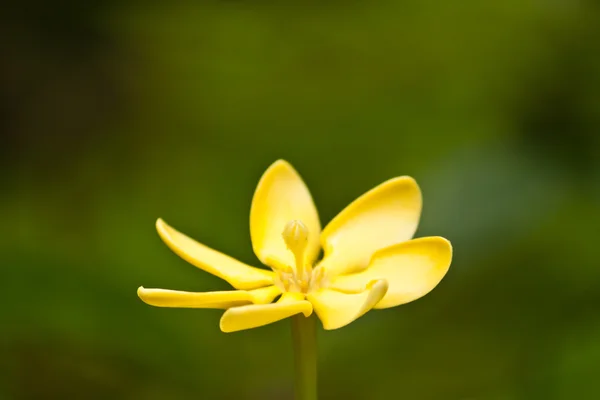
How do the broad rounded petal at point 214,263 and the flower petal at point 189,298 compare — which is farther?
the broad rounded petal at point 214,263

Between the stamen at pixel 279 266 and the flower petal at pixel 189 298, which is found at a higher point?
the stamen at pixel 279 266

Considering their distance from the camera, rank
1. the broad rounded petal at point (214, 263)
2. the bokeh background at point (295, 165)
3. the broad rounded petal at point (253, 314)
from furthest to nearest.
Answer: the bokeh background at point (295, 165), the broad rounded petal at point (214, 263), the broad rounded petal at point (253, 314)

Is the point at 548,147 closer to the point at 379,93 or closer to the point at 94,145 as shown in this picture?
the point at 379,93

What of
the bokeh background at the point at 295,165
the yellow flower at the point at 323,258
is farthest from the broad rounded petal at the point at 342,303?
the bokeh background at the point at 295,165

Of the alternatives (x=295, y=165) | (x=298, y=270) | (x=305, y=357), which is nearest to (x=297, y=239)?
(x=298, y=270)

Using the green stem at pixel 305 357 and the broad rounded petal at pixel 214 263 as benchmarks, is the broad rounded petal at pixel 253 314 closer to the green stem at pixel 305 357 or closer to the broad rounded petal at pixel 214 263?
the green stem at pixel 305 357

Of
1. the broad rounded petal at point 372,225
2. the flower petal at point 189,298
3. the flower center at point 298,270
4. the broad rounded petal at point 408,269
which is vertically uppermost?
the broad rounded petal at point 372,225

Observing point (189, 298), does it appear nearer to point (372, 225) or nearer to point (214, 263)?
point (214, 263)
